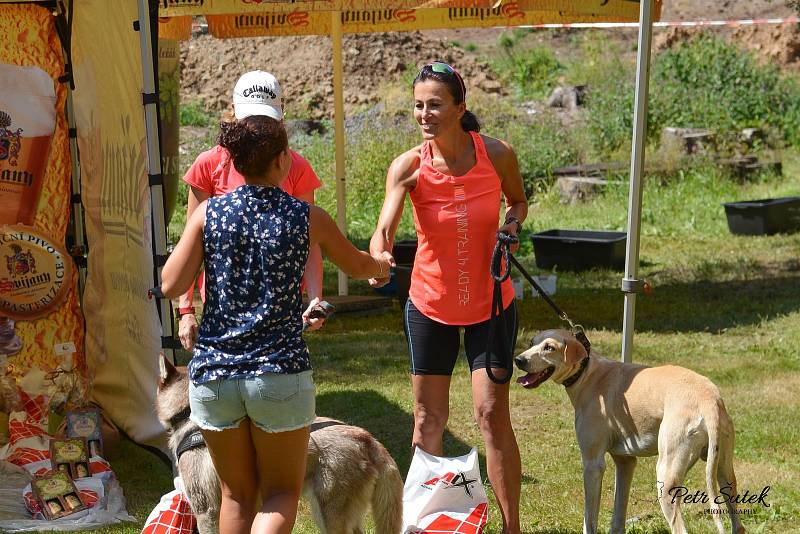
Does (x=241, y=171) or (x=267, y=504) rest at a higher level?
(x=241, y=171)

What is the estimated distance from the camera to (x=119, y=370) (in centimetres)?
614

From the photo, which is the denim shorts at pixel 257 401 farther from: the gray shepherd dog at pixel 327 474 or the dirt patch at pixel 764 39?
the dirt patch at pixel 764 39

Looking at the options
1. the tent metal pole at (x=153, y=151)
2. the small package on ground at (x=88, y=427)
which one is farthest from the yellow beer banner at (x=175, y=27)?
the small package on ground at (x=88, y=427)

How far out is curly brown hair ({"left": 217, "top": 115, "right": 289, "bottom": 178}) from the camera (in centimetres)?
324

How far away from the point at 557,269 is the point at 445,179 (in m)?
7.55

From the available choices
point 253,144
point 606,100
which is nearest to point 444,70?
point 253,144

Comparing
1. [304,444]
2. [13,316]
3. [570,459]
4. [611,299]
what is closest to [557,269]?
[611,299]

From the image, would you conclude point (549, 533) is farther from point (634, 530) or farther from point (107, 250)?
point (107, 250)

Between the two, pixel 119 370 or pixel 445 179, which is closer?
pixel 445 179

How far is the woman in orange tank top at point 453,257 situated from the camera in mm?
4227

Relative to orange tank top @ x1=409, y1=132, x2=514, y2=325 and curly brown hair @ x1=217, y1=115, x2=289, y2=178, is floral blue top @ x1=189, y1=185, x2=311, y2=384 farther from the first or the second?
orange tank top @ x1=409, y1=132, x2=514, y2=325

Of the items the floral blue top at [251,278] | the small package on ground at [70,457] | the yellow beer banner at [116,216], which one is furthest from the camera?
the yellow beer banner at [116,216]

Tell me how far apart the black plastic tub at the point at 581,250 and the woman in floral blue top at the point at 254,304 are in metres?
8.35

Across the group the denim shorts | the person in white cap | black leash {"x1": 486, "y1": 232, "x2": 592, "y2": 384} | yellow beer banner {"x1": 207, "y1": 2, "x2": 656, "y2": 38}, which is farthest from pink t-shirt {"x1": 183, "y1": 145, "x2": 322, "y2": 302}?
yellow beer banner {"x1": 207, "y1": 2, "x2": 656, "y2": 38}
